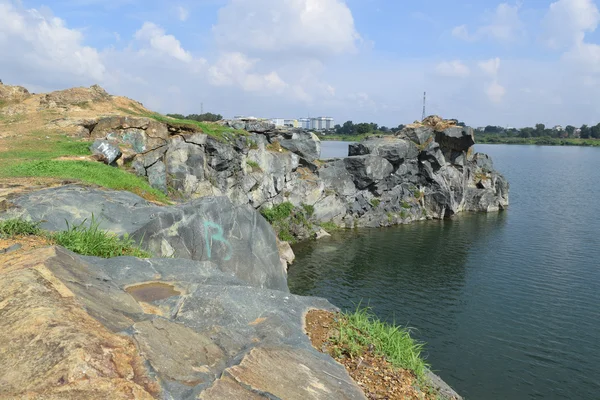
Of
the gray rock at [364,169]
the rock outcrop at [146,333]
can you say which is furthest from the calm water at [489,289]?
the rock outcrop at [146,333]

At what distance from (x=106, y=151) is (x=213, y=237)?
48.8 ft

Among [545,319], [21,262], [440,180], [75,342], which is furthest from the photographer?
[440,180]

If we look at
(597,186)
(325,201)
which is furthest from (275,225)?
(597,186)

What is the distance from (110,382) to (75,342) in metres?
0.77

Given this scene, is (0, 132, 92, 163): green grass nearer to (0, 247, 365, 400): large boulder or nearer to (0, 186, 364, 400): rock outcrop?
(0, 186, 364, 400): rock outcrop

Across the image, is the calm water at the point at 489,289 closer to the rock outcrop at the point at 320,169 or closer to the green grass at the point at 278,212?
the rock outcrop at the point at 320,169

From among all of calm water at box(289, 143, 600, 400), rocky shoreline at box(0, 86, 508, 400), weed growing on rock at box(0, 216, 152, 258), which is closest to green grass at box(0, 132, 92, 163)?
rocky shoreline at box(0, 86, 508, 400)

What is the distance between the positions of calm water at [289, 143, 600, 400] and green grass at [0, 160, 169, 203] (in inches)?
640

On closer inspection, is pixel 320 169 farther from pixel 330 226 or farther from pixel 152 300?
pixel 152 300

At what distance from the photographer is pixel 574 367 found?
22.4 m

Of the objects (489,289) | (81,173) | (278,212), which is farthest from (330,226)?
(81,173)

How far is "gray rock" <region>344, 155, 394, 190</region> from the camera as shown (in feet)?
191

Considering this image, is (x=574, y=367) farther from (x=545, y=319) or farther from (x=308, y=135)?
(x=308, y=135)

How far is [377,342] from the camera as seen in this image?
10.2 metres
